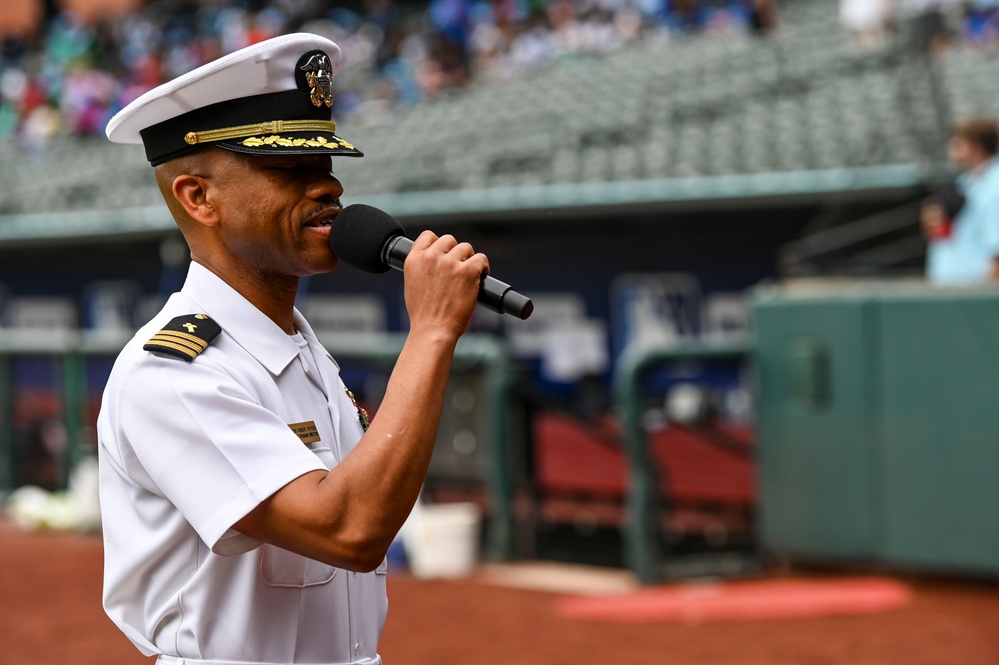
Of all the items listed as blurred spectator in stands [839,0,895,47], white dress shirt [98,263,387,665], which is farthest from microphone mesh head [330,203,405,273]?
blurred spectator in stands [839,0,895,47]

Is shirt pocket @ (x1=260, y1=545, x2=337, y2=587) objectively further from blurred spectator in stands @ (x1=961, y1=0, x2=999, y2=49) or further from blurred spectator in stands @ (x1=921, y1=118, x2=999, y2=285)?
blurred spectator in stands @ (x1=961, y1=0, x2=999, y2=49)

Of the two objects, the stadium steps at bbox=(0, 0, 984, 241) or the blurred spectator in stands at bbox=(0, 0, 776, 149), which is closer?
the stadium steps at bbox=(0, 0, 984, 241)

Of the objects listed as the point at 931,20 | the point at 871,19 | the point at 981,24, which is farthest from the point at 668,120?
the point at 981,24

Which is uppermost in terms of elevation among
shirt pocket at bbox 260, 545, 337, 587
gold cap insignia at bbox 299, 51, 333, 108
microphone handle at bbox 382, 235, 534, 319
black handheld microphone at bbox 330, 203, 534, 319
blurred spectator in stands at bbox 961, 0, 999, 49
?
blurred spectator in stands at bbox 961, 0, 999, 49

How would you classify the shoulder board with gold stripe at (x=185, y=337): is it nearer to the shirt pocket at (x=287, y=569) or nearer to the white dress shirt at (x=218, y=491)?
the white dress shirt at (x=218, y=491)

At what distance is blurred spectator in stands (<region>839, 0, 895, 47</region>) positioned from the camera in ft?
35.6

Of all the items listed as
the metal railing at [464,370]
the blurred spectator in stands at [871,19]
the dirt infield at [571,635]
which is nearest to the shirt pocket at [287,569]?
the dirt infield at [571,635]

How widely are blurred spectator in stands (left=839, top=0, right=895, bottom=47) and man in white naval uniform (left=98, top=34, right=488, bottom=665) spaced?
995 centimetres

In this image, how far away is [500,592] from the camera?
6.43 m

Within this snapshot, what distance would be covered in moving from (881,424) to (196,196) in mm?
5051

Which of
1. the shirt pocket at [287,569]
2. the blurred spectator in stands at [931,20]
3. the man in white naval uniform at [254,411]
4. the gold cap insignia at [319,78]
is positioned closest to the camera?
the man in white naval uniform at [254,411]

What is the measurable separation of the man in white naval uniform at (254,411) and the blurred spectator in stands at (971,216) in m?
5.28

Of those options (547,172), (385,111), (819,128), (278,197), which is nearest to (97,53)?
(385,111)

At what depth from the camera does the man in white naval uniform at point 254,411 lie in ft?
4.92
